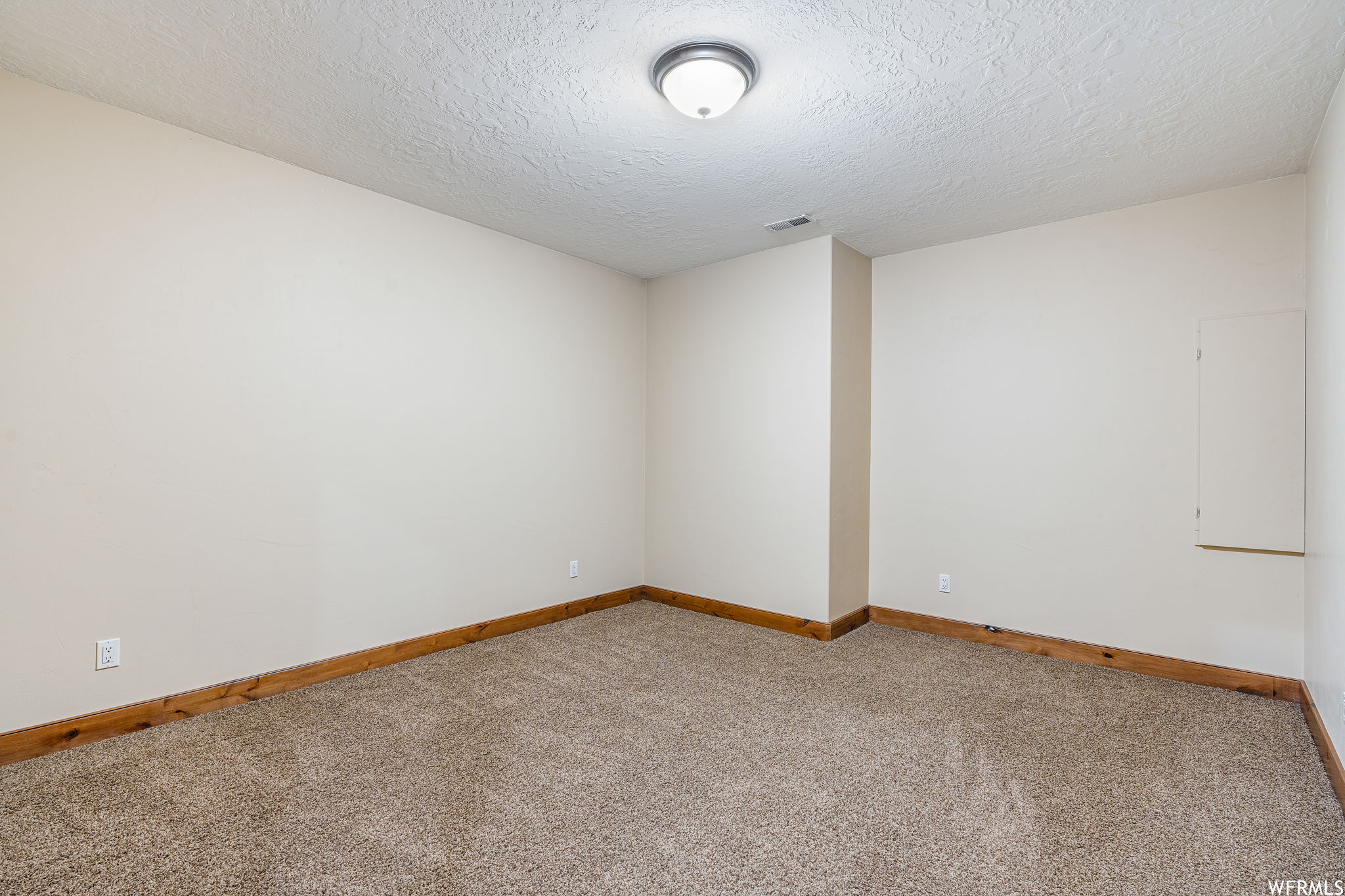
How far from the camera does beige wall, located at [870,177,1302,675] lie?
3.02 metres

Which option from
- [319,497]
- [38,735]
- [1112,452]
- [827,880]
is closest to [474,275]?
[319,497]

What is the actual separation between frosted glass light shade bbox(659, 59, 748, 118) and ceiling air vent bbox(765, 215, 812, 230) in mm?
1369

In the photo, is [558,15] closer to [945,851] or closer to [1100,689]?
[945,851]

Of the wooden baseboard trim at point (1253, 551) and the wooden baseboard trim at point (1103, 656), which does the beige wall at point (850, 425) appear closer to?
the wooden baseboard trim at point (1103, 656)

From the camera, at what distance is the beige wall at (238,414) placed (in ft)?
7.57

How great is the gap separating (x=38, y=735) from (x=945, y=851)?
3157mm

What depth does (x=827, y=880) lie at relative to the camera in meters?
1.65

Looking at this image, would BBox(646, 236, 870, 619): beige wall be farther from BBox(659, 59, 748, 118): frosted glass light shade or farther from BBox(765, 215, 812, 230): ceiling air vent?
BBox(659, 59, 748, 118): frosted glass light shade

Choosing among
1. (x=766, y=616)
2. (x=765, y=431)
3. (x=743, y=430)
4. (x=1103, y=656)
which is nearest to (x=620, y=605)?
(x=766, y=616)

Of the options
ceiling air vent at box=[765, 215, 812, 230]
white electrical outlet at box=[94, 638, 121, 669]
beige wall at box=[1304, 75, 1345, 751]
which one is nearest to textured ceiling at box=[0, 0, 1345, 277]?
ceiling air vent at box=[765, 215, 812, 230]

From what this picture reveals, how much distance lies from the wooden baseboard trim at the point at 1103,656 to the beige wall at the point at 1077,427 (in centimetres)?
5

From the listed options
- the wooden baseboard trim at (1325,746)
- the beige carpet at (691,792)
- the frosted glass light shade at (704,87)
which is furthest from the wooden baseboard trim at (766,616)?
the frosted glass light shade at (704,87)

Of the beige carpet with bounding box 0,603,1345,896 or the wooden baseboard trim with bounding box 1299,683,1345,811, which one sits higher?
the wooden baseboard trim with bounding box 1299,683,1345,811

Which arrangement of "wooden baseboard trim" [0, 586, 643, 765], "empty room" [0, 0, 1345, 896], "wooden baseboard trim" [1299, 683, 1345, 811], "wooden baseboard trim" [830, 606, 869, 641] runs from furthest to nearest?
"wooden baseboard trim" [830, 606, 869, 641], "wooden baseboard trim" [0, 586, 643, 765], "wooden baseboard trim" [1299, 683, 1345, 811], "empty room" [0, 0, 1345, 896]
